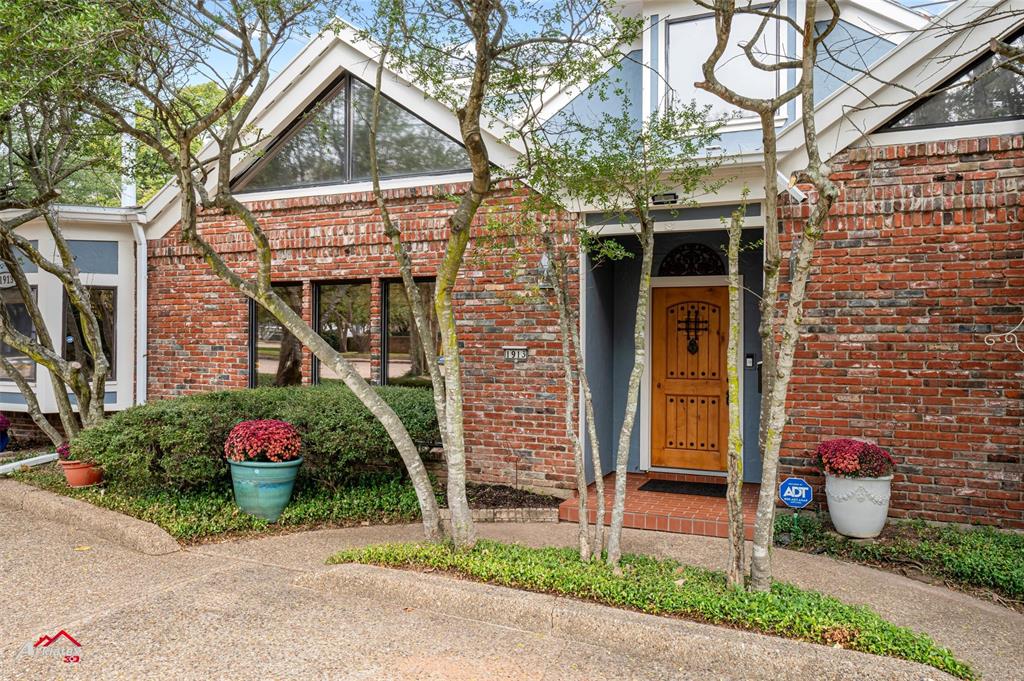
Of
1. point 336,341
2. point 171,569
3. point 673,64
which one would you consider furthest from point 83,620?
point 673,64

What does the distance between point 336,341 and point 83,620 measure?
4.54 m

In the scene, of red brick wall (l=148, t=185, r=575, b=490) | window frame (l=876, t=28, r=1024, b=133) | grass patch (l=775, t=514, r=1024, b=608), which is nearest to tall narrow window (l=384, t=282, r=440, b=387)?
red brick wall (l=148, t=185, r=575, b=490)

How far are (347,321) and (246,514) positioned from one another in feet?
8.79

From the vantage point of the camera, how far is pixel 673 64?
25.3 feet

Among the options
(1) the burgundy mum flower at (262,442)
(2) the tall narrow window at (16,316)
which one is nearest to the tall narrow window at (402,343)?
(1) the burgundy mum flower at (262,442)

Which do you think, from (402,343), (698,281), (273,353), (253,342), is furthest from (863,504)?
(253,342)

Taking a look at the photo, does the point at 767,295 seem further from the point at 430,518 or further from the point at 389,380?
the point at 389,380

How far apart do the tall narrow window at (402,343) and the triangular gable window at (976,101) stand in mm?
4850

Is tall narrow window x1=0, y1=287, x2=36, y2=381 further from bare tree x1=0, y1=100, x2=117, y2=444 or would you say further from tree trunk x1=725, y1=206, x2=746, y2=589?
tree trunk x1=725, y1=206, x2=746, y2=589

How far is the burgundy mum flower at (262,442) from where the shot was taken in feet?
21.1

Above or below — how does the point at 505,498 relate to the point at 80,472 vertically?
below

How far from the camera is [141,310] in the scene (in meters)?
9.45

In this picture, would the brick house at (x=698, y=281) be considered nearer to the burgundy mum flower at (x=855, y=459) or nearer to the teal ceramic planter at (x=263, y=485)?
the burgundy mum flower at (x=855, y=459)

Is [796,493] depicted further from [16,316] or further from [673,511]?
[16,316]
